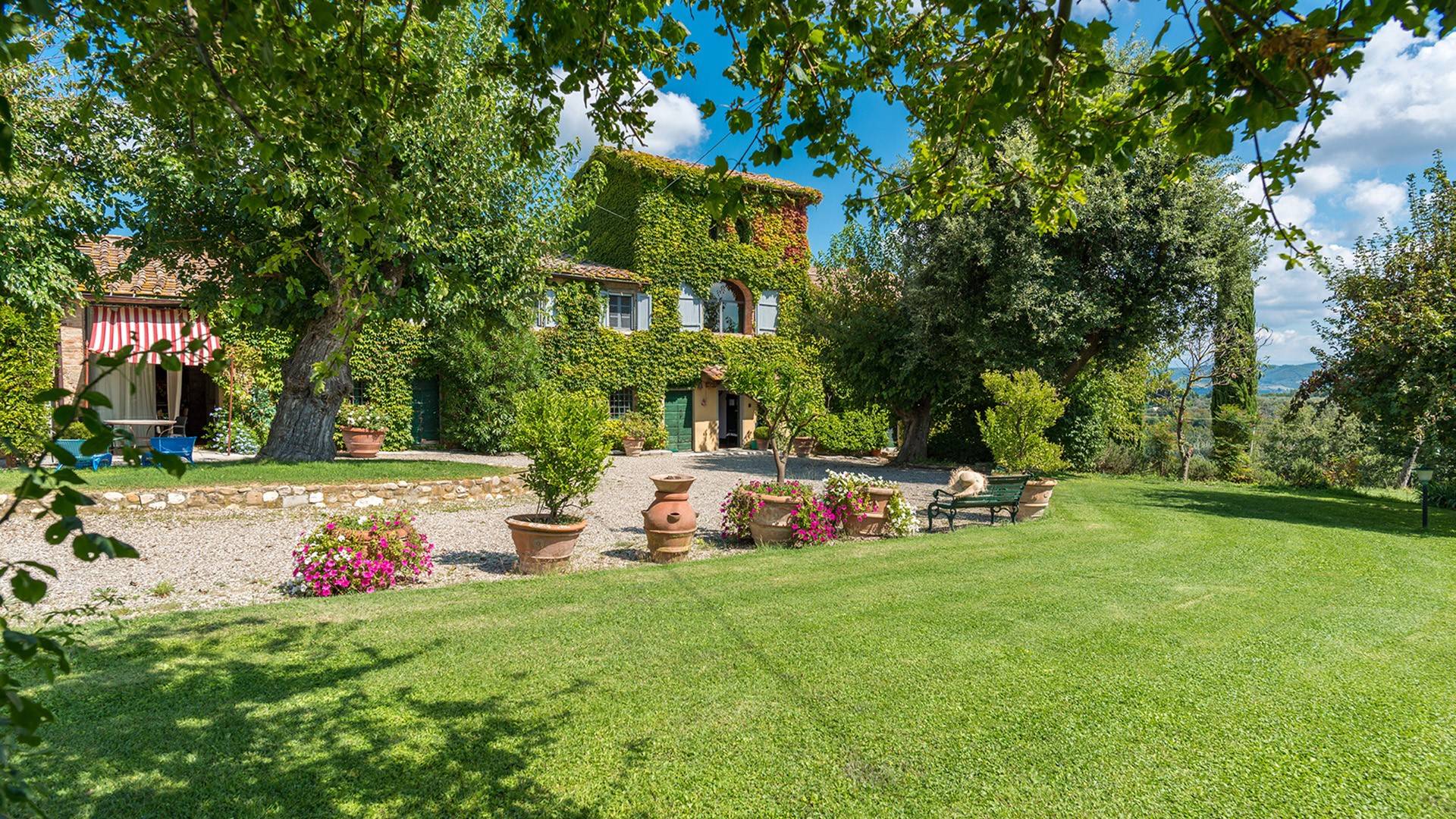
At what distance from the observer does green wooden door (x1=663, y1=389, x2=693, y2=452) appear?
24875 millimetres

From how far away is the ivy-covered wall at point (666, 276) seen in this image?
22.8 metres

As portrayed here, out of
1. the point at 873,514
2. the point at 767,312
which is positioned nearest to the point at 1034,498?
the point at 873,514

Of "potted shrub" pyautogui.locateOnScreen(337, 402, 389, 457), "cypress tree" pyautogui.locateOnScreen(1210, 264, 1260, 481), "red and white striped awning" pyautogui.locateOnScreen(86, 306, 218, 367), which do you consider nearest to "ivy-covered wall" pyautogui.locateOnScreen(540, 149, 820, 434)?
"potted shrub" pyautogui.locateOnScreen(337, 402, 389, 457)

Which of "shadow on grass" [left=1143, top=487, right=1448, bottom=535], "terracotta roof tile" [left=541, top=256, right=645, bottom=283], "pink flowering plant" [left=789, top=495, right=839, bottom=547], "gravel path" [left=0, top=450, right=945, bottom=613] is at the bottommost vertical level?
"gravel path" [left=0, top=450, right=945, bottom=613]

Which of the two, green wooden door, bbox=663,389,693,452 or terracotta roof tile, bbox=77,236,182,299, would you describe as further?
green wooden door, bbox=663,389,693,452

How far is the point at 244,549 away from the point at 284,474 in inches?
145

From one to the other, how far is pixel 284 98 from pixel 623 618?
3940mm

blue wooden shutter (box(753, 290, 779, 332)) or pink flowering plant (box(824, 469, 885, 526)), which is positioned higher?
blue wooden shutter (box(753, 290, 779, 332))

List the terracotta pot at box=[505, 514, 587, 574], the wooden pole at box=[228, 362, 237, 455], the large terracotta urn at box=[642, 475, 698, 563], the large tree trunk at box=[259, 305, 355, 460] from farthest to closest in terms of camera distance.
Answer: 1. the wooden pole at box=[228, 362, 237, 455]
2. the large tree trunk at box=[259, 305, 355, 460]
3. the large terracotta urn at box=[642, 475, 698, 563]
4. the terracotta pot at box=[505, 514, 587, 574]

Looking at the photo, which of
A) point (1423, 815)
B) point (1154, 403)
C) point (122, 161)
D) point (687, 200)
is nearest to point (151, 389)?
point (122, 161)

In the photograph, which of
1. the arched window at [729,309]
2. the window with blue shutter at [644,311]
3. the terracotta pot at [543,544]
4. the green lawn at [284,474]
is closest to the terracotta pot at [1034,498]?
the terracotta pot at [543,544]

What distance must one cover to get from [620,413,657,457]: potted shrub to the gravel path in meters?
8.41

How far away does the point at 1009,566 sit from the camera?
729 cm

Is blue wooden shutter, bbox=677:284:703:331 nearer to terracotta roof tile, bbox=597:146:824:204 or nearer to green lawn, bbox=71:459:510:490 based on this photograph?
terracotta roof tile, bbox=597:146:824:204
